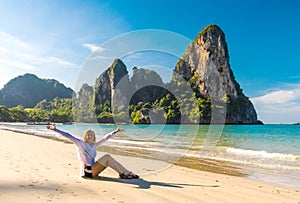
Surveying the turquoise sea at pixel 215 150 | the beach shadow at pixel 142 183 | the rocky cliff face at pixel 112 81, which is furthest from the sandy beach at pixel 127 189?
the rocky cliff face at pixel 112 81

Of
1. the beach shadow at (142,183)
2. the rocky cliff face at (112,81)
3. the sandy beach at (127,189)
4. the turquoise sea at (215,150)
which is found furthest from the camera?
the turquoise sea at (215,150)

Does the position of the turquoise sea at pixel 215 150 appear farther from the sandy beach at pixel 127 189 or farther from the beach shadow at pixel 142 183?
the beach shadow at pixel 142 183

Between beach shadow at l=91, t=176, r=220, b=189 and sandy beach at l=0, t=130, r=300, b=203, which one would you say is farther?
beach shadow at l=91, t=176, r=220, b=189

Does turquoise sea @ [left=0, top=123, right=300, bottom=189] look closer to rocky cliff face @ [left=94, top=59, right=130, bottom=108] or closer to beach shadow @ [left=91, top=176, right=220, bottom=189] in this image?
rocky cliff face @ [left=94, top=59, right=130, bottom=108]

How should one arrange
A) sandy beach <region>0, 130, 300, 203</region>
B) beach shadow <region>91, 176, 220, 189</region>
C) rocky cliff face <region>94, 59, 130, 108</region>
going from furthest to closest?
rocky cliff face <region>94, 59, 130, 108</region> < beach shadow <region>91, 176, 220, 189</region> < sandy beach <region>0, 130, 300, 203</region>

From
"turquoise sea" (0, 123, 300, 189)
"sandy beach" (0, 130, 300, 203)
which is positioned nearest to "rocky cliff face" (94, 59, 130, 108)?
"turquoise sea" (0, 123, 300, 189)

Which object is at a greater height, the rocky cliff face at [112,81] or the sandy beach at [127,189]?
the rocky cliff face at [112,81]

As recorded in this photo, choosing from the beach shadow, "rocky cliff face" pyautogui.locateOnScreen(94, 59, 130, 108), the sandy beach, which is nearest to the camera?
the sandy beach

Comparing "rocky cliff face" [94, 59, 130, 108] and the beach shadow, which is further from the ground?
"rocky cliff face" [94, 59, 130, 108]

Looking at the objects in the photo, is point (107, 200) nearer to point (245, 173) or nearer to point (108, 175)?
point (108, 175)

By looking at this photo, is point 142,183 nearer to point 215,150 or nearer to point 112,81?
point 112,81

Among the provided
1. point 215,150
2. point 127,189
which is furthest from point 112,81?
point 215,150

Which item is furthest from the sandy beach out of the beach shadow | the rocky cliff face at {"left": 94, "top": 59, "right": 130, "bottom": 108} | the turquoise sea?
the rocky cliff face at {"left": 94, "top": 59, "right": 130, "bottom": 108}

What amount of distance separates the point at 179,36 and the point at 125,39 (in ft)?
4.32
